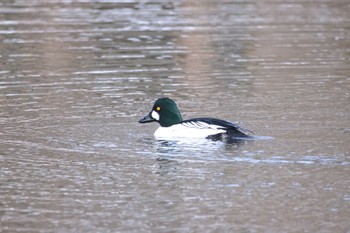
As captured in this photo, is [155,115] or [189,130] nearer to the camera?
[189,130]

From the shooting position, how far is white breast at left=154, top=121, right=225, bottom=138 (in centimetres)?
1304

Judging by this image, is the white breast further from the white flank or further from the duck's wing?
the white flank

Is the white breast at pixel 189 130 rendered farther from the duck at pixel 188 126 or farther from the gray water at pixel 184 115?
the gray water at pixel 184 115

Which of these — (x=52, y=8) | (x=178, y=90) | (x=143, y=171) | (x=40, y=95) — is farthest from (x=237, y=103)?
(x=52, y=8)

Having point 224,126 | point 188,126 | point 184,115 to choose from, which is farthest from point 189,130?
point 184,115

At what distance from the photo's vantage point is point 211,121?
1304 cm

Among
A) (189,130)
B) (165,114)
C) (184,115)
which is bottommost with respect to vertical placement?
(184,115)

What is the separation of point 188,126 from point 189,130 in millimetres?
51

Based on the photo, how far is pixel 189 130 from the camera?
13250 millimetres

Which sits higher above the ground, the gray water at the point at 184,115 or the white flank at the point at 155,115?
the white flank at the point at 155,115

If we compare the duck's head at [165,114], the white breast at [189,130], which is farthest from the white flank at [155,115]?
the white breast at [189,130]

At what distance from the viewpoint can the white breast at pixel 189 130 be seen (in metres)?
13.0

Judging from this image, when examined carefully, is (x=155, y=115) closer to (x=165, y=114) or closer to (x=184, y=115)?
(x=165, y=114)

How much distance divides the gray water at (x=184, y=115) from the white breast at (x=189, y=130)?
0.17m
